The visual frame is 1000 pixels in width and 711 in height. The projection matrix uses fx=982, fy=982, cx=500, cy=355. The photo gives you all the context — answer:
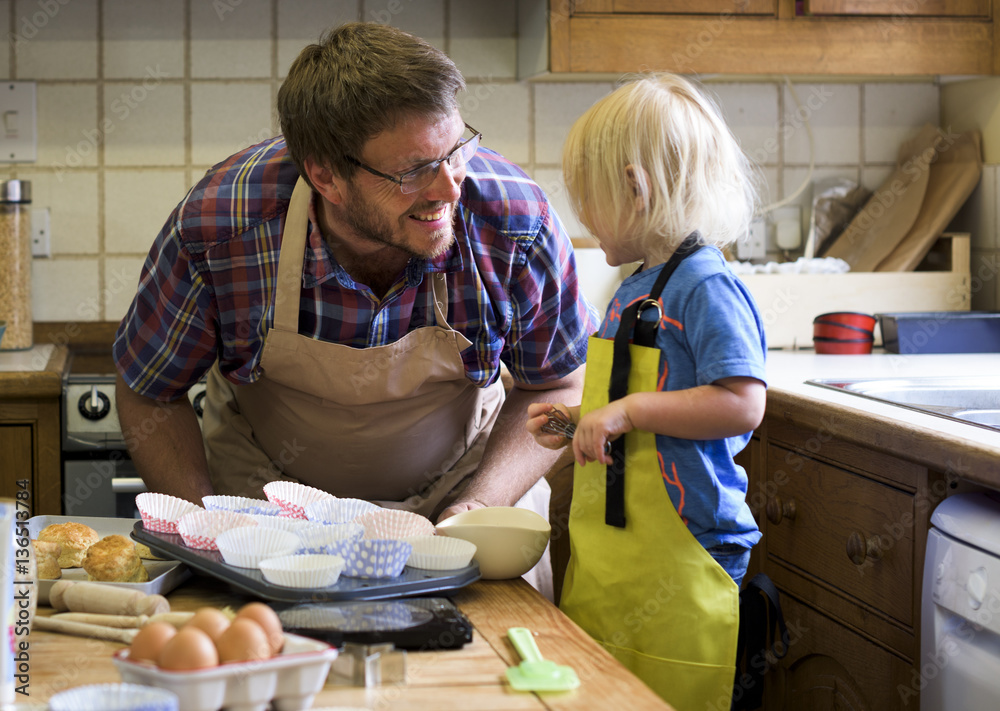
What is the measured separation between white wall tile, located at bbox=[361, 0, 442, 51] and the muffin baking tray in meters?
1.65

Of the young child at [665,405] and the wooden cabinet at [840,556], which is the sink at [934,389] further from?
the young child at [665,405]

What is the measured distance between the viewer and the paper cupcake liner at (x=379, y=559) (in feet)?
2.66

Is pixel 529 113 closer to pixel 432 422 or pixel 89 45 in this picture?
pixel 89 45

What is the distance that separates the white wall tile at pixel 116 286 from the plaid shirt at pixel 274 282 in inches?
37.8

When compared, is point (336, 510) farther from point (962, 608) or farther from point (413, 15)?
point (413, 15)

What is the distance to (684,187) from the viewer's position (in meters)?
1.13

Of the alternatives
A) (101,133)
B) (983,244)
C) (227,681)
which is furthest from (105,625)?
(983,244)

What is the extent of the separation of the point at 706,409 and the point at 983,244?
1.49 m

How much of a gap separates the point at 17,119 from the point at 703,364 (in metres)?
1.80

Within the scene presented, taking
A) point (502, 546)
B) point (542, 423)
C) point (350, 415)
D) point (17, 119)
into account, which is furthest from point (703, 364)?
point (17, 119)

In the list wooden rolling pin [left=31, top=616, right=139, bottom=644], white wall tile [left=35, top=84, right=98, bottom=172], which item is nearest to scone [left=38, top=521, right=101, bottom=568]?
wooden rolling pin [left=31, top=616, right=139, bottom=644]

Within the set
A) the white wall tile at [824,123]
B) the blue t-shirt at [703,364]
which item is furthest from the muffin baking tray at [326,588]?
the white wall tile at [824,123]

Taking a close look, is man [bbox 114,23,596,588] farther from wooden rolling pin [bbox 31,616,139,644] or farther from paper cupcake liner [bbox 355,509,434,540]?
wooden rolling pin [bbox 31,616,139,644]

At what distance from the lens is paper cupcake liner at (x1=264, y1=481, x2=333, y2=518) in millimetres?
967
